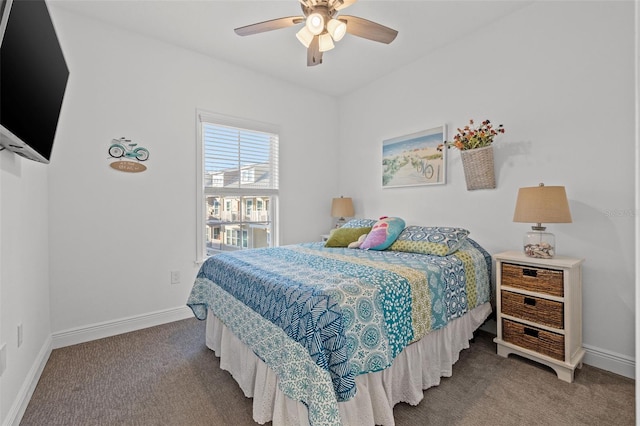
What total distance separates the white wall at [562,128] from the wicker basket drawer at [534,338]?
45cm

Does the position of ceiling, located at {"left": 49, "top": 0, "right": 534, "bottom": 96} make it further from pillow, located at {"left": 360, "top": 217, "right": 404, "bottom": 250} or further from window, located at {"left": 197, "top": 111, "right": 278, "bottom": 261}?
pillow, located at {"left": 360, "top": 217, "right": 404, "bottom": 250}

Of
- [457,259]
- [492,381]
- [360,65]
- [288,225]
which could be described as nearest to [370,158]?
[360,65]

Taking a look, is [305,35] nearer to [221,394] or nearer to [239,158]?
[239,158]

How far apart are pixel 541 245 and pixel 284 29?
9.23 ft

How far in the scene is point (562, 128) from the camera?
7.43ft

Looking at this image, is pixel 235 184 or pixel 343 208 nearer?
pixel 235 184

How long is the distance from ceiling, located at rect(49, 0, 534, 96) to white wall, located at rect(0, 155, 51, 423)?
1516 mm

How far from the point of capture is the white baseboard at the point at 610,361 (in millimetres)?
1979

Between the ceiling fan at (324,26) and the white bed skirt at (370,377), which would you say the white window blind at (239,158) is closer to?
the ceiling fan at (324,26)

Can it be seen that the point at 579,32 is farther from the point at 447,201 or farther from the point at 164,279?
the point at 164,279

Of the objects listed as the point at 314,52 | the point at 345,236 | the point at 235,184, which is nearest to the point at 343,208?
the point at 345,236

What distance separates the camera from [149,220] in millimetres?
2885

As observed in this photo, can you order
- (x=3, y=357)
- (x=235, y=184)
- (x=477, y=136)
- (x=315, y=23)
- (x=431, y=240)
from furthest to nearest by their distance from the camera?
(x=235, y=184) < (x=477, y=136) < (x=431, y=240) < (x=315, y=23) < (x=3, y=357)

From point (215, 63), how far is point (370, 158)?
213 cm
